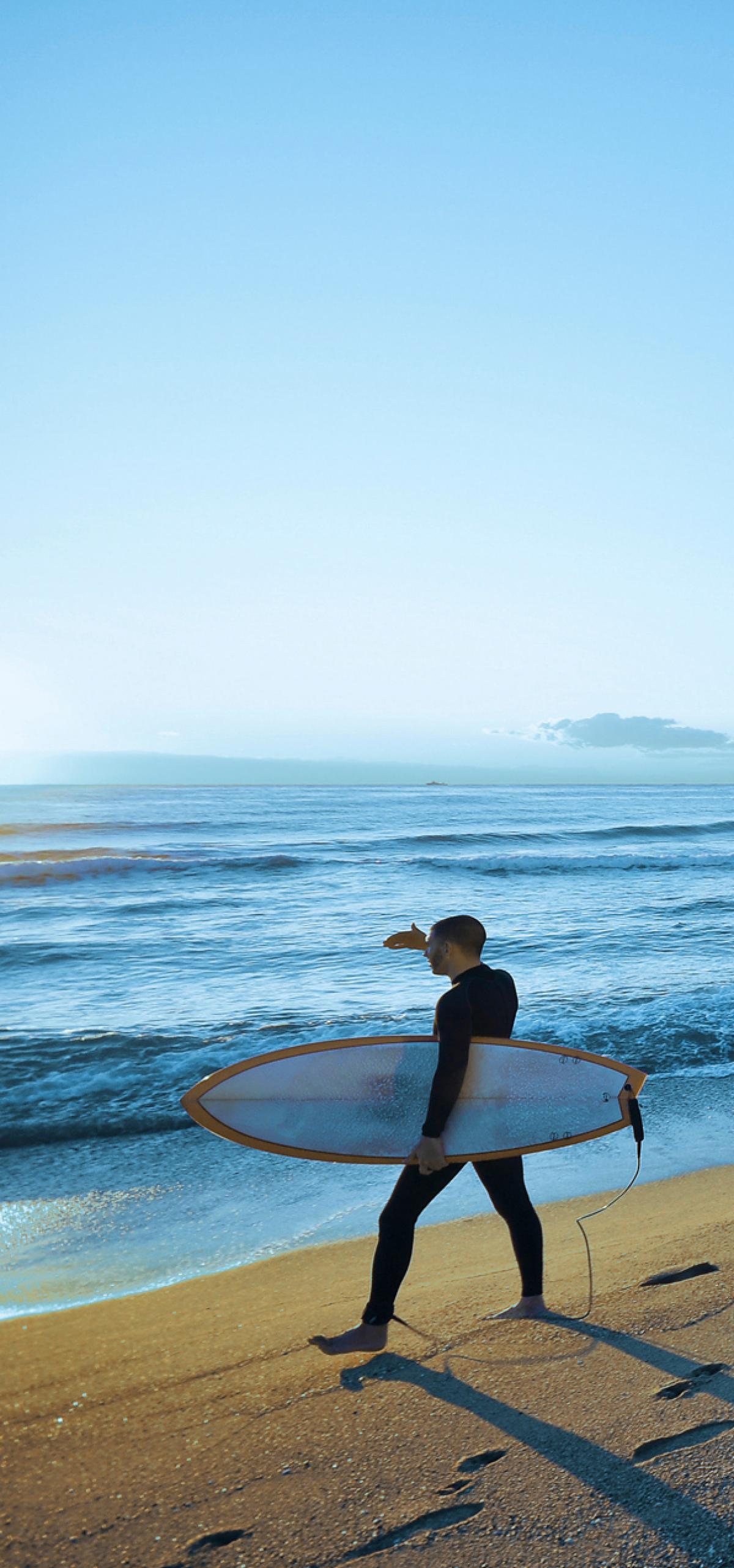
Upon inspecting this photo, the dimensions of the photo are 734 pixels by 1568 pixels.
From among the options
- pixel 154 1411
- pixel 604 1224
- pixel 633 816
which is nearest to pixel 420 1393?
pixel 154 1411

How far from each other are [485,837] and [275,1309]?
29.7 meters

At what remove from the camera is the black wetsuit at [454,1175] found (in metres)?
3.18

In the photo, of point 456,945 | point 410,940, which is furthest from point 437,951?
point 410,940

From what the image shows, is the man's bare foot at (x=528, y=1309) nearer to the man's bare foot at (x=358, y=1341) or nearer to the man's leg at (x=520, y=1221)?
the man's leg at (x=520, y=1221)

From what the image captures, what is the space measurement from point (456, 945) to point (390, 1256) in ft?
3.67

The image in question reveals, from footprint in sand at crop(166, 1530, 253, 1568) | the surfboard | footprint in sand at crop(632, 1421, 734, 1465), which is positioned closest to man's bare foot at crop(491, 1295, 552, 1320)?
the surfboard

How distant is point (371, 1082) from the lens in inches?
147

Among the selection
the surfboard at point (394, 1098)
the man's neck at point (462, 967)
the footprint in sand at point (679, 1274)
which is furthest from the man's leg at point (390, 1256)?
the footprint in sand at point (679, 1274)

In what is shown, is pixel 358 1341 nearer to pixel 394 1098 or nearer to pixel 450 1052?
pixel 394 1098

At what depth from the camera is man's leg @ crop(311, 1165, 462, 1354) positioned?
328 cm

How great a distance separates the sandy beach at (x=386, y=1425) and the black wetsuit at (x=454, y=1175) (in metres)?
0.24

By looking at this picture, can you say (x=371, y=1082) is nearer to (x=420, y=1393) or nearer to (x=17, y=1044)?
(x=420, y=1393)

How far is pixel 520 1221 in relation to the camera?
3502 mm

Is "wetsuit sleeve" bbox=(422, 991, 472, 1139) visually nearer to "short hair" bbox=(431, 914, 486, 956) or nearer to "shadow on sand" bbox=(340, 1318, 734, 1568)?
"short hair" bbox=(431, 914, 486, 956)
